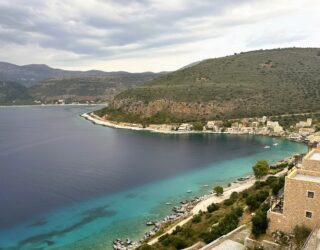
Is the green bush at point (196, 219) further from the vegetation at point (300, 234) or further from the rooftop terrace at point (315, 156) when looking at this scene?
the vegetation at point (300, 234)

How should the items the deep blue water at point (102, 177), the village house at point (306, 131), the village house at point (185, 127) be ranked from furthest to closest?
the village house at point (185, 127)
the village house at point (306, 131)
the deep blue water at point (102, 177)

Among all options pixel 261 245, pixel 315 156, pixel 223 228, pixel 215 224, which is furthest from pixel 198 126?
pixel 261 245

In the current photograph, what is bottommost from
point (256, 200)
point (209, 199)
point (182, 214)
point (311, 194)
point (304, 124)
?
point (182, 214)

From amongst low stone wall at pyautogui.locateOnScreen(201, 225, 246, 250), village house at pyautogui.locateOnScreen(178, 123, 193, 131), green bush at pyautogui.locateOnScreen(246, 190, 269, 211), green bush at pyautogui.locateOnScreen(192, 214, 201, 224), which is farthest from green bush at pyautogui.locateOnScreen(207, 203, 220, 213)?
village house at pyautogui.locateOnScreen(178, 123, 193, 131)

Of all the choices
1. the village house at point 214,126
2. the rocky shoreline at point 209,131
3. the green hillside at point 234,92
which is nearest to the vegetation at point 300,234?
the rocky shoreline at point 209,131

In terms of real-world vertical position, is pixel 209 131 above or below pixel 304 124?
below

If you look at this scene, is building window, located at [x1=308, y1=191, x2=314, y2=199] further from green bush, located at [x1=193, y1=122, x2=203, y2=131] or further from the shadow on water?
green bush, located at [x1=193, y1=122, x2=203, y2=131]

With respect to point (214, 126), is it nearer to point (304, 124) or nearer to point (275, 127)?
point (275, 127)
